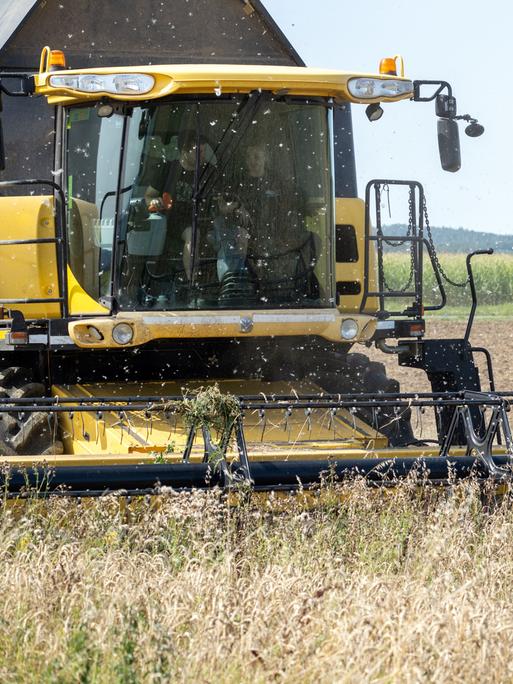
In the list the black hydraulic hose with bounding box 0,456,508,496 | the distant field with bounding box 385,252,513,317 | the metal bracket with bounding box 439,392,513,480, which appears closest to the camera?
the black hydraulic hose with bounding box 0,456,508,496

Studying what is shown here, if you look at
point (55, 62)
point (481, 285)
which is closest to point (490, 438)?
point (55, 62)

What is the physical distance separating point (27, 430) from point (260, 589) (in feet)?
8.12

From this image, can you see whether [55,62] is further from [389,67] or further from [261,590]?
[261,590]

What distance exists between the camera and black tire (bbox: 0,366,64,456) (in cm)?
561

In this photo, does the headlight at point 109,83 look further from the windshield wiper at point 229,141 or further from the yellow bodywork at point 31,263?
the yellow bodywork at point 31,263

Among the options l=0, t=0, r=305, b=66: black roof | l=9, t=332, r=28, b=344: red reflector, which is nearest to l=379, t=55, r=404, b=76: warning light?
l=0, t=0, r=305, b=66: black roof

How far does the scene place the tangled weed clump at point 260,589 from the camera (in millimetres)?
2953

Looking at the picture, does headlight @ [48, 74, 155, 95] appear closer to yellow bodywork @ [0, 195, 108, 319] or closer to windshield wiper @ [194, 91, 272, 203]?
windshield wiper @ [194, 91, 272, 203]

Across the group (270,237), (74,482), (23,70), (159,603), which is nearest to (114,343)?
(270,237)

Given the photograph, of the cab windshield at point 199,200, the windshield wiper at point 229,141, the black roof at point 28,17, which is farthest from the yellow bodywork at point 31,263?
the black roof at point 28,17

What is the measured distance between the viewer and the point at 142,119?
564cm

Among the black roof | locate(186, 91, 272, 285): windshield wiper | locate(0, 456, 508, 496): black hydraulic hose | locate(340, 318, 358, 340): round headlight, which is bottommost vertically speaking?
locate(0, 456, 508, 496): black hydraulic hose

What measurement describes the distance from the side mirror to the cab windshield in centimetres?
76

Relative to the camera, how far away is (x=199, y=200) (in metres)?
5.67
